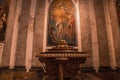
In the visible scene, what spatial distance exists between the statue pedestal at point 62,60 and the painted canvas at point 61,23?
3593 mm

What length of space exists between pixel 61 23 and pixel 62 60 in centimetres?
479

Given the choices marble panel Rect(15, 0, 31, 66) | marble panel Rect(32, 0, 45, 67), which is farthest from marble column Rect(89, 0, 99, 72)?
marble panel Rect(15, 0, 31, 66)

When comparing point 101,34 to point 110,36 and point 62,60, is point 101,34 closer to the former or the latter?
point 110,36

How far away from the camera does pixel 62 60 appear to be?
14.1 feet

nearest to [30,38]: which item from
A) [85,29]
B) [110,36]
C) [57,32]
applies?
[57,32]

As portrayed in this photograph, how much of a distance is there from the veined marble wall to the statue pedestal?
3.44 m

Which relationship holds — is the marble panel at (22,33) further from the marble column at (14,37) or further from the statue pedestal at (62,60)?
the statue pedestal at (62,60)

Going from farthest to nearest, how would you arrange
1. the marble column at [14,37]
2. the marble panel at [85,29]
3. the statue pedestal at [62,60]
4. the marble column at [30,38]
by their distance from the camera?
the marble panel at [85,29] < the marble column at [30,38] < the marble column at [14,37] < the statue pedestal at [62,60]

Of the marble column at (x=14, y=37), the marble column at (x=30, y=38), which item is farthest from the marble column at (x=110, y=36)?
the marble column at (x=14, y=37)

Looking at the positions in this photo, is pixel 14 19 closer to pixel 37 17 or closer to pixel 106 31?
pixel 37 17

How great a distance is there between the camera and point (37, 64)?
827 cm

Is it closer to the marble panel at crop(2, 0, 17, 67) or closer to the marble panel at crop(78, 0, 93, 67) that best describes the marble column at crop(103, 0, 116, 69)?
the marble panel at crop(78, 0, 93, 67)

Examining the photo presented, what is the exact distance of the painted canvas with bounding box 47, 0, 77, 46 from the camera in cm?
862

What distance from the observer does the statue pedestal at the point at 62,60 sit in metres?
4.35
